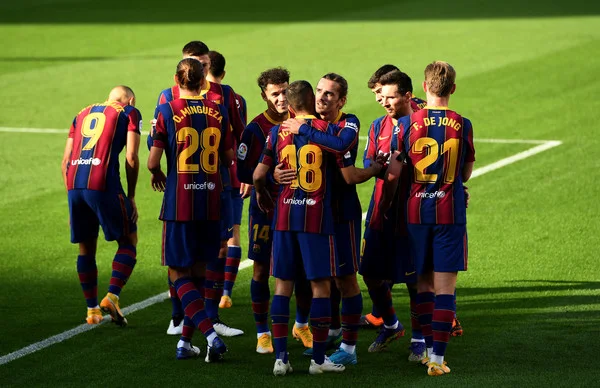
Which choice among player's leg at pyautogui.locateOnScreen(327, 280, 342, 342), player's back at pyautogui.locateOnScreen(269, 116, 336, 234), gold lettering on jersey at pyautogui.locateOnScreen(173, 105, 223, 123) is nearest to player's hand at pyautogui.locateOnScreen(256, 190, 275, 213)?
player's back at pyautogui.locateOnScreen(269, 116, 336, 234)

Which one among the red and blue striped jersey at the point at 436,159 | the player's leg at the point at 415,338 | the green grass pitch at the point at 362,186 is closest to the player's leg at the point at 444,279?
the red and blue striped jersey at the point at 436,159

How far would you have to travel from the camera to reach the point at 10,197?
14.3 meters

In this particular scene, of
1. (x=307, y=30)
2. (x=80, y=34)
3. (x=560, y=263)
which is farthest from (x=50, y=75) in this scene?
(x=560, y=263)

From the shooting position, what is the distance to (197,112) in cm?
855

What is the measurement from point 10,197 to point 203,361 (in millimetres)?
6442

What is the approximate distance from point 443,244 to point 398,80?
1210mm

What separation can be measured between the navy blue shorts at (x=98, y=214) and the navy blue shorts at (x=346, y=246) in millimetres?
2168

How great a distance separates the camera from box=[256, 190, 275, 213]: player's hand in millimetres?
8367

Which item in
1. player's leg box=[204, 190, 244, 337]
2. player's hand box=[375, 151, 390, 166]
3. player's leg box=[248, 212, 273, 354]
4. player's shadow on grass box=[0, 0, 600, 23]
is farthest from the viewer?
player's shadow on grass box=[0, 0, 600, 23]

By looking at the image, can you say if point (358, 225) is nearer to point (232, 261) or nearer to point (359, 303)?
point (359, 303)

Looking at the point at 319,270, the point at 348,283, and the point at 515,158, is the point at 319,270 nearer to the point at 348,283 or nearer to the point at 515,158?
the point at 348,283

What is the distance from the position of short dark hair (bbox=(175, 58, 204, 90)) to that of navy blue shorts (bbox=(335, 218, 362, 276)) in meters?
1.41

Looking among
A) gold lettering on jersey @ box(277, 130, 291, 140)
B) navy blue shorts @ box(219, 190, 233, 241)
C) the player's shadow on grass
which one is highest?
the player's shadow on grass

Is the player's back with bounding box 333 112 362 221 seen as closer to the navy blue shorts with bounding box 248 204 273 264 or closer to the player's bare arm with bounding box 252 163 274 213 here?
the player's bare arm with bounding box 252 163 274 213
